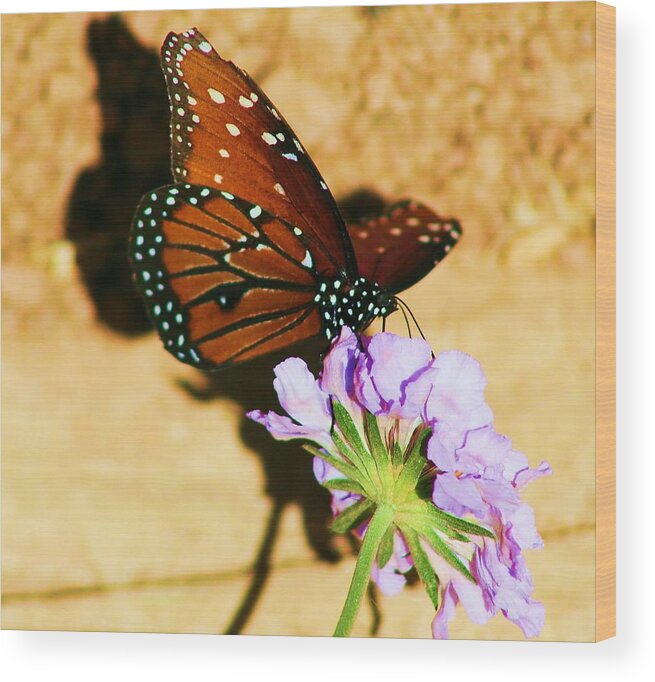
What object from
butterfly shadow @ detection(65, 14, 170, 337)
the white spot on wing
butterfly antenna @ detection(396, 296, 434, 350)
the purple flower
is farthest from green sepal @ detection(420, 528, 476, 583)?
the white spot on wing

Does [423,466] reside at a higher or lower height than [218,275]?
lower

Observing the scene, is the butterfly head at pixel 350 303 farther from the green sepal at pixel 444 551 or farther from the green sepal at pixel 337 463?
the green sepal at pixel 444 551

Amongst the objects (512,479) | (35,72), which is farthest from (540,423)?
(35,72)

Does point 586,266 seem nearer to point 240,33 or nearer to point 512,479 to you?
point 512,479

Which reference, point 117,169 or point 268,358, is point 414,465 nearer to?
point 268,358

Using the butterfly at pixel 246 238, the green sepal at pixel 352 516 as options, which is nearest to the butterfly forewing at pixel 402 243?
the butterfly at pixel 246 238

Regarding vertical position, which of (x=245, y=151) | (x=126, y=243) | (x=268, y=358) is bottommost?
(x=268, y=358)

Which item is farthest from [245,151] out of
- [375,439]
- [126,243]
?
[375,439]
